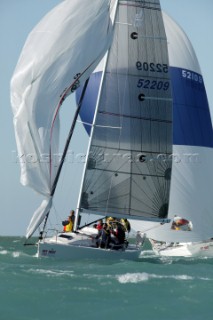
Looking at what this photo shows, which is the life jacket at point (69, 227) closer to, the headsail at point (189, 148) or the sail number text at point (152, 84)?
the sail number text at point (152, 84)

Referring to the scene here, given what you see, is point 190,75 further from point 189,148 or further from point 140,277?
point 140,277

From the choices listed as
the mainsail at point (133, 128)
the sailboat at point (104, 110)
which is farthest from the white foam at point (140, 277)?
the mainsail at point (133, 128)

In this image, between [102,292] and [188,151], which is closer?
[102,292]

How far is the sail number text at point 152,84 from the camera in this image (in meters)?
26.1

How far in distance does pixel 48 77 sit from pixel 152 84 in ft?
13.3

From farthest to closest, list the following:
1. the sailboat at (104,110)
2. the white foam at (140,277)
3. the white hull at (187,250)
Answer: the white hull at (187,250), the sailboat at (104,110), the white foam at (140,277)

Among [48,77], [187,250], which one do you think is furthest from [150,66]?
[187,250]

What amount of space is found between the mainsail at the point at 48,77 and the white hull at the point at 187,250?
41.0ft

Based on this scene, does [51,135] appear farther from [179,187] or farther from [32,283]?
[179,187]

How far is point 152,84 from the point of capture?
26.2 m

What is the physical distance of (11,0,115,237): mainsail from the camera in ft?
76.1

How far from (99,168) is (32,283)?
8.18 m

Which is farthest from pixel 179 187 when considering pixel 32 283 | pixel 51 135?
pixel 32 283

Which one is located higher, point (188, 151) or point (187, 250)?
point (188, 151)
